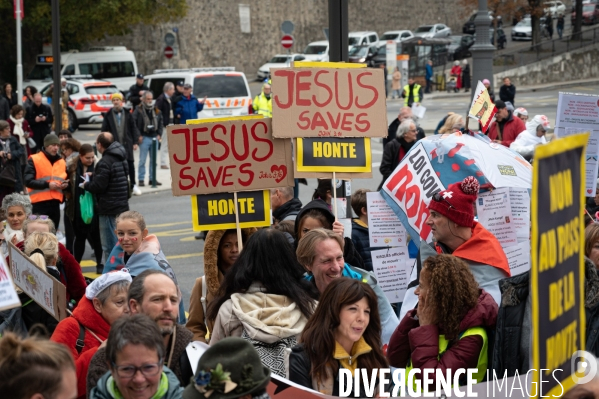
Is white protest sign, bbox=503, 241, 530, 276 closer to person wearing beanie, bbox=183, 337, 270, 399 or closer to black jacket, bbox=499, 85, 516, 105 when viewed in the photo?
person wearing beanie, bbox=183, 337, 270, 399

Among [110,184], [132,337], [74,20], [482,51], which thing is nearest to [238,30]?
[74,20]

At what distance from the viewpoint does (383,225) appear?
7020 mm

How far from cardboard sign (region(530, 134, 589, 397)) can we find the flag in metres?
7.00

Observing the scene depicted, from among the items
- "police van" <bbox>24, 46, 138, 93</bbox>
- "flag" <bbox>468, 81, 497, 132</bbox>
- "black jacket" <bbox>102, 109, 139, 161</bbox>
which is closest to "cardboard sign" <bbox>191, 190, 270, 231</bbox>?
"flag" <bbox>468, 81, 497, 132</bbox>

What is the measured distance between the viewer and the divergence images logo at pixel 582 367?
326 cm

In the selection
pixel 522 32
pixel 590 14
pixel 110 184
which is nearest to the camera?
pixel 110 184

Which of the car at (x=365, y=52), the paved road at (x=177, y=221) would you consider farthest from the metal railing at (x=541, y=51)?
the paved road at (x=177, y=221)

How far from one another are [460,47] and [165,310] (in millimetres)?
45556

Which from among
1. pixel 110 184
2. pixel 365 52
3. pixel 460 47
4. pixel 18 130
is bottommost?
pixel 110 184

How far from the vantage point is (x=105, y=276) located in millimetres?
4992

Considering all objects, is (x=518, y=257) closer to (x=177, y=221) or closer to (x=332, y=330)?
(x=332, y=330)

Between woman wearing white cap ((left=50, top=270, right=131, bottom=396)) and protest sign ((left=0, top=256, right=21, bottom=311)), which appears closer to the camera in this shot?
protest sign ((left=0, top=256, right=21, bottom=311))

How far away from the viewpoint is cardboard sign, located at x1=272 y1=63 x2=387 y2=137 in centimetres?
676

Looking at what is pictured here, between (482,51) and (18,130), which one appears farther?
(482,51)
